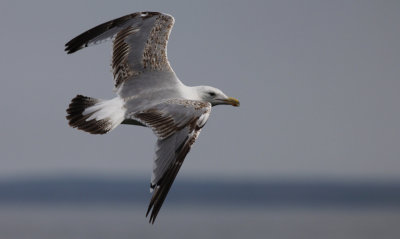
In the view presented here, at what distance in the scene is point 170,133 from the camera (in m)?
9.26

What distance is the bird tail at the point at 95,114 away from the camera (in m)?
10.1

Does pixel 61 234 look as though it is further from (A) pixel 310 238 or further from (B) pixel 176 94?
(B) pixel 176 94

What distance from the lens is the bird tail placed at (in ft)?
33.1

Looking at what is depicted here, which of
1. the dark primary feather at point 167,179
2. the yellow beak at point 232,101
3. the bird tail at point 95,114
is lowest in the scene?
the dark primary feather at point 167,179

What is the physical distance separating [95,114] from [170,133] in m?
1.53

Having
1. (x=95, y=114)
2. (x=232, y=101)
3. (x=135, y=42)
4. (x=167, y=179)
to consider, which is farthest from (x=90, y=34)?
(x=167, y=179)

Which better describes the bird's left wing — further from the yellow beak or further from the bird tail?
the yellow beak

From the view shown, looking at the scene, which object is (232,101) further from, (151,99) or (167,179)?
(167,179)

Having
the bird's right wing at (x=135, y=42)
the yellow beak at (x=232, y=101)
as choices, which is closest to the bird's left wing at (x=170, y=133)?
the bird's right wing at (x=135, y=42)

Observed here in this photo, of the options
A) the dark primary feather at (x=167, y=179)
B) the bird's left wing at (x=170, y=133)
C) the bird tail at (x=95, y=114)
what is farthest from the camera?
the bird tail at (x=95, y=114)

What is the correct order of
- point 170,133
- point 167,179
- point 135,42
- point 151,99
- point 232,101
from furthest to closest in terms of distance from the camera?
point 135,42 < point 232,101 < point 151,99 < point 170,133 < point 167,179

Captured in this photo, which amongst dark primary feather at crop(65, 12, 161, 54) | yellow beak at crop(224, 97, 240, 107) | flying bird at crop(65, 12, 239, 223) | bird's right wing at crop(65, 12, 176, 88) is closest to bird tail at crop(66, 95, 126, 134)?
flying bird at crop(65, 12, 239, 223)

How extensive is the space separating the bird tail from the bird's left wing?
1.29 feet

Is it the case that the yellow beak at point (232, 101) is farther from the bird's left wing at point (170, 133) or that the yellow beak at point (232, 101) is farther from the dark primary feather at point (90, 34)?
the dark primary feather at point (90, 34)
